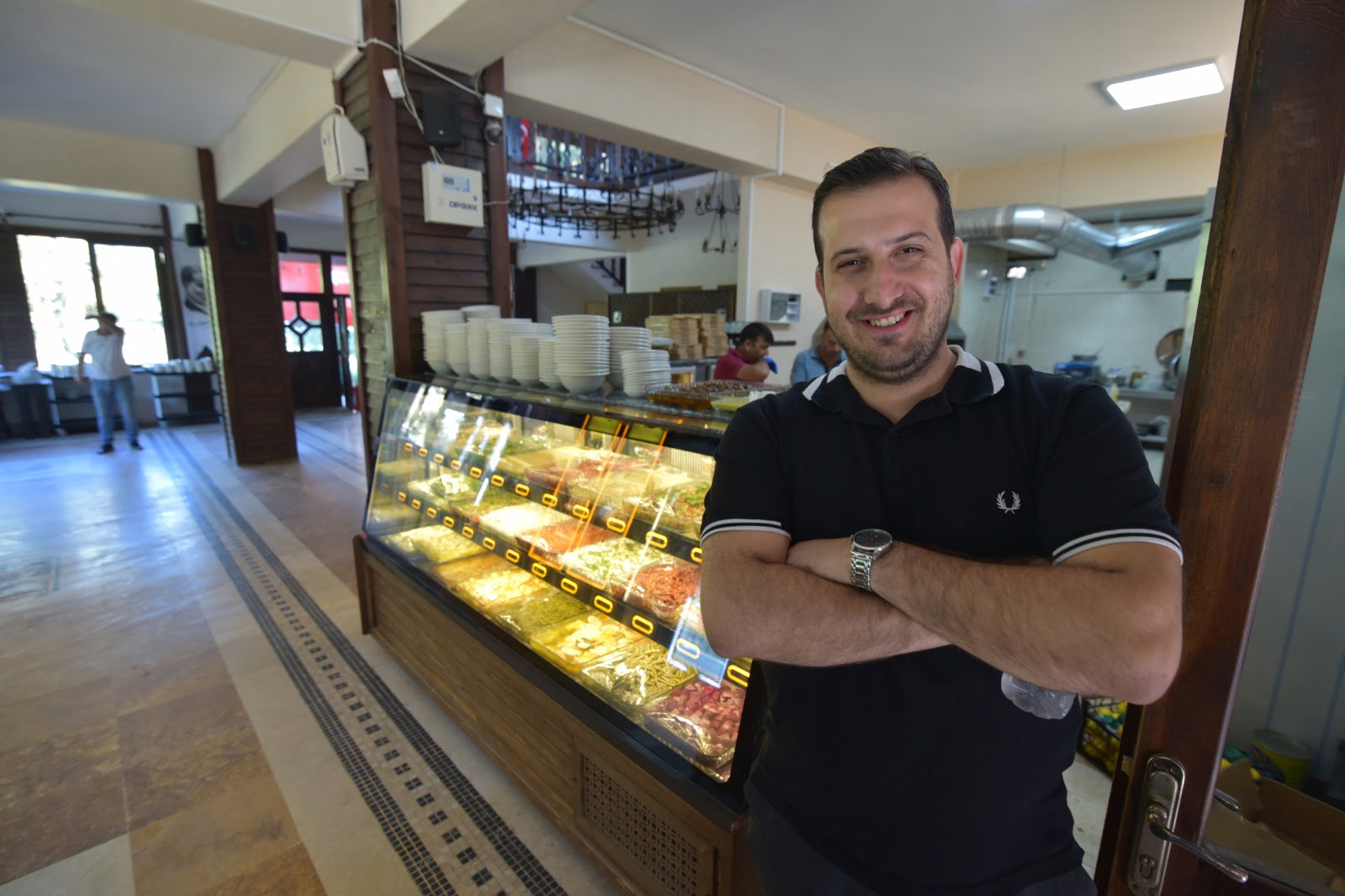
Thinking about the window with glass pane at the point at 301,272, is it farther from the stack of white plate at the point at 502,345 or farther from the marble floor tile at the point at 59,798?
the marble floor tile at the point at 59,798

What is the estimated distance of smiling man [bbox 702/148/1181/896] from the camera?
881mm

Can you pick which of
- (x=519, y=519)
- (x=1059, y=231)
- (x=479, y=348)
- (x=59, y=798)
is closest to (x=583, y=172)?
(x=479, y=348)

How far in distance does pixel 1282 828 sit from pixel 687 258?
10.8 meters

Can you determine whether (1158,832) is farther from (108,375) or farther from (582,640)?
(108,375)

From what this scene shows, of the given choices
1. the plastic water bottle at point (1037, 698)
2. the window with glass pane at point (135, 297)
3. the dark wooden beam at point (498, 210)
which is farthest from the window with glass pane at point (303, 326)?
the plastic water bottle at point (1037, 698)

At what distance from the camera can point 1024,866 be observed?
3.34ft

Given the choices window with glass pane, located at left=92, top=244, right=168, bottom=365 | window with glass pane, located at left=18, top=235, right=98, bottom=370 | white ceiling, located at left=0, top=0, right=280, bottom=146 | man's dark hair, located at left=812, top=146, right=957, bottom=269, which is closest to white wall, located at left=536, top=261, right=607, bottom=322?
window with glass pane, located at left=92, top=244, right=168, bottom=365

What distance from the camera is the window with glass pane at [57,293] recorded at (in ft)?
30.1

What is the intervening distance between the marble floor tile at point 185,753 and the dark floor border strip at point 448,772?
0.51 m

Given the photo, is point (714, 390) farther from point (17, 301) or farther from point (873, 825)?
point (17, 301)

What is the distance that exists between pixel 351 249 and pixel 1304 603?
5226 millimetres

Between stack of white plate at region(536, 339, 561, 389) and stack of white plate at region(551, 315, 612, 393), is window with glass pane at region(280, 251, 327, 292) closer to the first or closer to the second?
stack of white plate at region(536, 339, 561, 389)

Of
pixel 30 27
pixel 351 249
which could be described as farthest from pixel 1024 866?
pixel 30 27

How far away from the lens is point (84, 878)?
1.96m
